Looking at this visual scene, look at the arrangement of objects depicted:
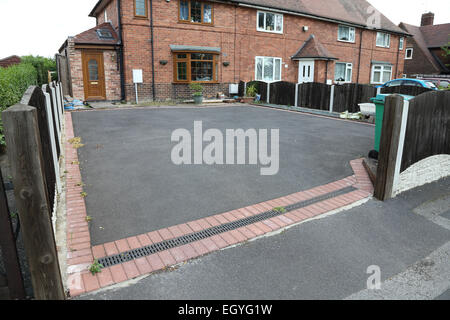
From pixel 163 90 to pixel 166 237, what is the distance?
1473cm

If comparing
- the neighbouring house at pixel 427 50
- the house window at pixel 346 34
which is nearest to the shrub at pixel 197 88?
the house window at pixel 346 34

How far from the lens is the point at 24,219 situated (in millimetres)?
2152

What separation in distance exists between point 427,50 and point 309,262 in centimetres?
4235

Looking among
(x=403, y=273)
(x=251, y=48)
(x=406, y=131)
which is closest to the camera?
(x=403, y=273)

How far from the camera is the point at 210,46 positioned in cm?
1817

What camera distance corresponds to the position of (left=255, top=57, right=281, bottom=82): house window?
20.5 meters

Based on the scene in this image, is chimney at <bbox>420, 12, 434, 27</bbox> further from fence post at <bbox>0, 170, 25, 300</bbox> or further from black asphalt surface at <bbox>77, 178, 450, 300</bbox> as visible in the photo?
fence post at <bbox>0, 170, 25, 300</bbox>

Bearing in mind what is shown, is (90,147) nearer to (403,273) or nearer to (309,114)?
(403,273)

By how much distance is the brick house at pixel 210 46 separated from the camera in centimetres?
1606

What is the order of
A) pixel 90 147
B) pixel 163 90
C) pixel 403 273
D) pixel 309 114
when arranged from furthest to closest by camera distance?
pixel 163 90 → pixel 309 114 → pixel 90 147 → pixel 403 273

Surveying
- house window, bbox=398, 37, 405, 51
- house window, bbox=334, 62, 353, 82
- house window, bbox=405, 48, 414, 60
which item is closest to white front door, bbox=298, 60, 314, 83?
house window, bbox=334, 62, 353, 82

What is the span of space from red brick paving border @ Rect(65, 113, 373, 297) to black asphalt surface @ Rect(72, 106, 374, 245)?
0.45 feet

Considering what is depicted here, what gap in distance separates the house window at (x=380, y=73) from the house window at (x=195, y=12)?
15.7 metres
